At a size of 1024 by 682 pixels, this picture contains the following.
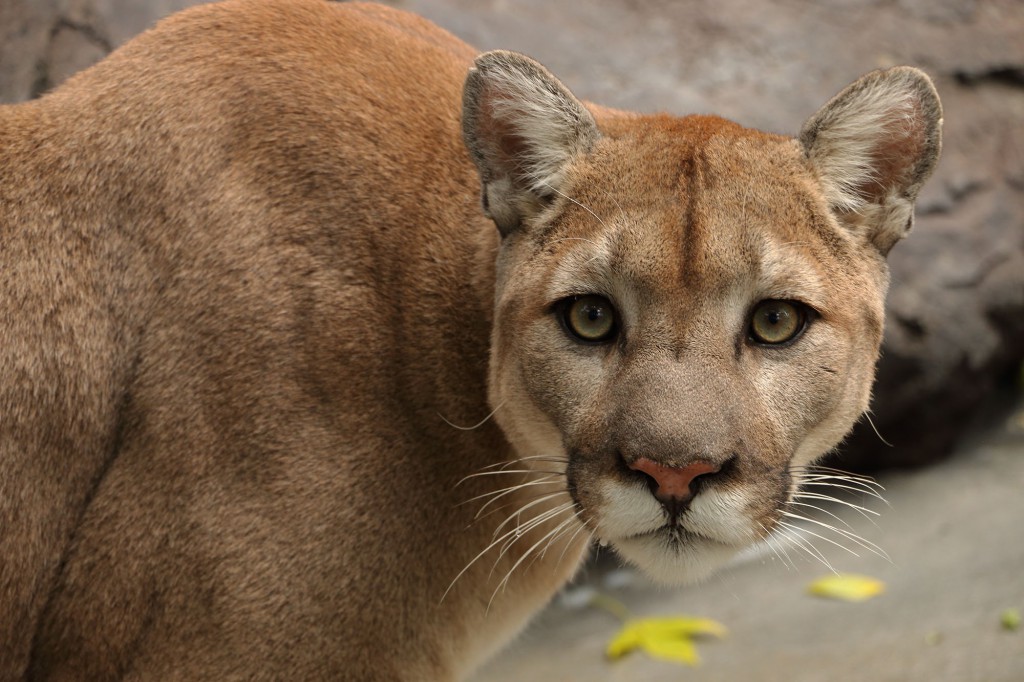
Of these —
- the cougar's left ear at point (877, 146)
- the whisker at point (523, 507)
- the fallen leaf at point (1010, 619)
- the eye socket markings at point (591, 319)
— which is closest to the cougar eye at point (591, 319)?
the eye socket markings at point (591, 319)

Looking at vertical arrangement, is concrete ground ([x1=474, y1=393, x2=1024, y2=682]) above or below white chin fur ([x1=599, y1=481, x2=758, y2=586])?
below

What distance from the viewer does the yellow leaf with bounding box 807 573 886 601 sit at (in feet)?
23.5

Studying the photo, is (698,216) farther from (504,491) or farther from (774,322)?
(504,491)

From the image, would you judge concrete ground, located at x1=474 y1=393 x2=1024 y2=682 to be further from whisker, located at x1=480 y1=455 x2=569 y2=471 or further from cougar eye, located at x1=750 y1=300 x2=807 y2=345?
cougar eye, located at x1=750 y1=300 x2=807 y2=345

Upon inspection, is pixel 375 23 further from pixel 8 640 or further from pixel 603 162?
pixel 8 640

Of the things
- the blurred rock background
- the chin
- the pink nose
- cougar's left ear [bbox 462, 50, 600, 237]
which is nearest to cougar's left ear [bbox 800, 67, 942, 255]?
cougar's left ear [bbox 462, 50, 600, 237]

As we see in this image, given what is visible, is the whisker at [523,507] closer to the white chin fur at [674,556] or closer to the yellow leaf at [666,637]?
the white chin fur at [674,556]

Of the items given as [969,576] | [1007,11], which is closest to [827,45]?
[1007,11]

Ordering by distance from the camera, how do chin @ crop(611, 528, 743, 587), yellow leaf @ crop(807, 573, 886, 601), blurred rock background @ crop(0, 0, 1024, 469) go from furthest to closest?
blurred rock background @ crop(0, 0, 1024, 469), yellow leaf @ crop(807, 573, 886, 601), chin @ crop(611, 528, 743, 587)

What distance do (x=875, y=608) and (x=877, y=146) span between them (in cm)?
368

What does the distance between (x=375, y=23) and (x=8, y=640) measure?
101 inches

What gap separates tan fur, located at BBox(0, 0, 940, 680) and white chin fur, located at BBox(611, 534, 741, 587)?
0.04ft

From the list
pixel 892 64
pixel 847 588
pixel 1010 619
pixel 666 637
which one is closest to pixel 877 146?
pixel 1010 619

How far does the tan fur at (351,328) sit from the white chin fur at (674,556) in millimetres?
13
